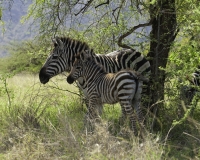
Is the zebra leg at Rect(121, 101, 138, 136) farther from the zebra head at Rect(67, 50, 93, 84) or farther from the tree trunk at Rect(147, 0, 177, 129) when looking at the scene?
the zebra head at Rect(67, 50, 93, 84)

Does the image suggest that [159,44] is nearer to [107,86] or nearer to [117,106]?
[107,86]

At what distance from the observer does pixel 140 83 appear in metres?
7.41

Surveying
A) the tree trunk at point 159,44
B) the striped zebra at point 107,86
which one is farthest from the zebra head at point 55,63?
the tree trunk at point 159,44

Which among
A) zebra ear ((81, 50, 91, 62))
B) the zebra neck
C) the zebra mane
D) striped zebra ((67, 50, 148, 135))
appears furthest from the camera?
the zebra mane

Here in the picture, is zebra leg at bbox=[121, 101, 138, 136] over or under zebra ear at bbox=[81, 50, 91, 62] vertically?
under

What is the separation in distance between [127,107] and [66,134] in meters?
2.37

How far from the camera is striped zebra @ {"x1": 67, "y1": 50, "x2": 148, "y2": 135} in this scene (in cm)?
724

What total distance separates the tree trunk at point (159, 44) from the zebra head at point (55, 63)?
6.64 feet

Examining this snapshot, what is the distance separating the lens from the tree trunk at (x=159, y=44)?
7.98 metres

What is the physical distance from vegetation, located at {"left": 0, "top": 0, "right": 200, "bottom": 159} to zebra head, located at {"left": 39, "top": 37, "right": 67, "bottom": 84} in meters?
0.29

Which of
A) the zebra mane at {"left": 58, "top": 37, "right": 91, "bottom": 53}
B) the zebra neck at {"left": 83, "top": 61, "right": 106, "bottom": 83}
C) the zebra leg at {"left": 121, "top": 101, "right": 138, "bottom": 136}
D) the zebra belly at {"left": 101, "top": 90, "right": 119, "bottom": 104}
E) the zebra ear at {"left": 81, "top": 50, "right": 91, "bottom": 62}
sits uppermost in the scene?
the zebra mane at {"left": 58, "top": 37, "right": 91, "bottom": 53}

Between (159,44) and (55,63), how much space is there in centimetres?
242

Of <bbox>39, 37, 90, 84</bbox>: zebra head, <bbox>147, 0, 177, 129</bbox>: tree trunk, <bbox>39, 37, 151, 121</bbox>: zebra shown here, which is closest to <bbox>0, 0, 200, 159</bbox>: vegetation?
<bbox>147, 0, 177, 129</bbox>: tree trunk

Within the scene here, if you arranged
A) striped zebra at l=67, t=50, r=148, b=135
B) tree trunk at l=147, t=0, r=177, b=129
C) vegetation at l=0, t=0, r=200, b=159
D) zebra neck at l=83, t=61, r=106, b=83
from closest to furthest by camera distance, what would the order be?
vegetation at l=0, t=0, r=200, b=159 → striped zebra at l=67, t=50, r=148, b=135 → tree trunk at l=147, t=0, r=177, b=129 → zebra neck at l=83, t=61, r=106, b=83
